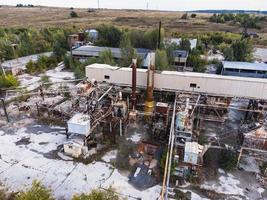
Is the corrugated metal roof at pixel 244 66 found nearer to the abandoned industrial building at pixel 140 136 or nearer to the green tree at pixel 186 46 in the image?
the abandoned industrial building at pixel 140 136

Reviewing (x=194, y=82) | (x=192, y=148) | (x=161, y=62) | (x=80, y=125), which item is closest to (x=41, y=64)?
(x=161, y=62)

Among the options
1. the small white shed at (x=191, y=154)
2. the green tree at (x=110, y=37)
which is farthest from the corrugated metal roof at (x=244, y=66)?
the green tree at (x=110, y=37)

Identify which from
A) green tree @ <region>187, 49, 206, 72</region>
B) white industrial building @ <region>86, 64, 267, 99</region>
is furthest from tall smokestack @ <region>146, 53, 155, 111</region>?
green tree @ <region>187, 49, 206, 72</region>

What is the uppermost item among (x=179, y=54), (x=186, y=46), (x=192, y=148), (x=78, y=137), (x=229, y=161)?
(x=186, y=46)

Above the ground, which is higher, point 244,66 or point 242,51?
point 242,51

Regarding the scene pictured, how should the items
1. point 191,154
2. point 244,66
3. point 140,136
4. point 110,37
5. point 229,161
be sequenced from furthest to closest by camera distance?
point 110,37 < point 244,66 < point 140,136 < point 229,161 < point 191,154

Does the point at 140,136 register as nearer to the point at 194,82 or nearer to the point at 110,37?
the point at 194,82

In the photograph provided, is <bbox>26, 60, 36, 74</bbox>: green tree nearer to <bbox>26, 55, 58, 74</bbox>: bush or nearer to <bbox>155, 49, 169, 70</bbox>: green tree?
<bbox>26, 55, 58, 74</bbox>: bush
